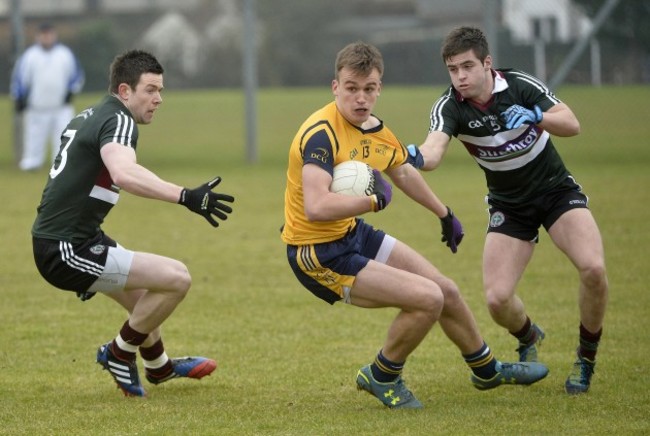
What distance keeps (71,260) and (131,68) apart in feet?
3.76

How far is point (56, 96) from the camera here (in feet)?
63.0

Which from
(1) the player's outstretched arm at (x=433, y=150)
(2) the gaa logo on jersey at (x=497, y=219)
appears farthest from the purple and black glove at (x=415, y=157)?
(2) the gaa logo on jersey at (x=497, y=219)

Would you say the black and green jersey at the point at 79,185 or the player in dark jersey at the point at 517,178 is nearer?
the black and green jersey at the point at 79,185

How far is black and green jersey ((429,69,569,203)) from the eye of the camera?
270 inches

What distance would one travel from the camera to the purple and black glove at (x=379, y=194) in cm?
586

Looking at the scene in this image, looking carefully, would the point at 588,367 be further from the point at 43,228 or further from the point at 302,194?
the point at 43,228

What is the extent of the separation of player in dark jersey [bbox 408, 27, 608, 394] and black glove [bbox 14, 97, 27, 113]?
45.6 feet

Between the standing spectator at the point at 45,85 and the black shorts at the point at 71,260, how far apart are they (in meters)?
13.0

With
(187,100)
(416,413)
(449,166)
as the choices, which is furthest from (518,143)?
(187,100)

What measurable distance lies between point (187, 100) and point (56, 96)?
7.69 metres

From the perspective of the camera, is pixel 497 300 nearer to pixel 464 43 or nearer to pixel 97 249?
pixel 464 43

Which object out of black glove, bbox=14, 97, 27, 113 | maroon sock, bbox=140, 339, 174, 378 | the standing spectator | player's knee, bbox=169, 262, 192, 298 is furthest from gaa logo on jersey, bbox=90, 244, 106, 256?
black glove, bbox=14, 97, 27, 113

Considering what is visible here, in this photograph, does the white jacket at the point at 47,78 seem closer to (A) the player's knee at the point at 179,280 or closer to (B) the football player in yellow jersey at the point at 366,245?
(A) the player's knee at the point at 179,280

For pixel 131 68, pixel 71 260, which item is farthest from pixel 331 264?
pixel 131 68
